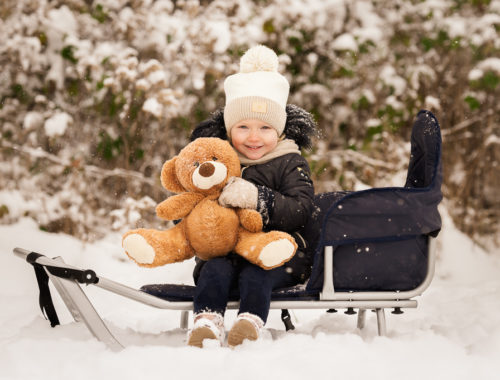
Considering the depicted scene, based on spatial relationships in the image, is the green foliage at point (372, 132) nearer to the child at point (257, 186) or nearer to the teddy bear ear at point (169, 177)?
the child at point (257, 186)

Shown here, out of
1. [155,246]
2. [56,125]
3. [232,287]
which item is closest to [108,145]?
[56,125]

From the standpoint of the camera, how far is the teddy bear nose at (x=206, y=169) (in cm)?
224

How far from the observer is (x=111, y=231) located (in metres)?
5.09

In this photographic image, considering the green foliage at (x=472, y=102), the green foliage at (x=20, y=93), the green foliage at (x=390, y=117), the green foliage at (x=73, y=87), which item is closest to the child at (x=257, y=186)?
the green foliage at (x=390, y=117)

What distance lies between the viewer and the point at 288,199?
2.35 metres

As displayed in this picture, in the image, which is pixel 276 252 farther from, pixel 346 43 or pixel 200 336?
pixel 346 43

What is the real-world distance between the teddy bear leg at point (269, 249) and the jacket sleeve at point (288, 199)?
0.30ft

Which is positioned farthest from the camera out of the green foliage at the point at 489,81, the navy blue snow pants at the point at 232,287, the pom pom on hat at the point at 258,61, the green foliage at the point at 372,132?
the green foliage at the point at 372,132

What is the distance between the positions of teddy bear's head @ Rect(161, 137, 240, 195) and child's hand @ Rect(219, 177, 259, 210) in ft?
0.18

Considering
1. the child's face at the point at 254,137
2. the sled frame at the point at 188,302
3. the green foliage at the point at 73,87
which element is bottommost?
the sled frame at the point at 188,302

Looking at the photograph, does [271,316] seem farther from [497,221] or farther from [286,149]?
[497,221]

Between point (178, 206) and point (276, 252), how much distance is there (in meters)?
0.44

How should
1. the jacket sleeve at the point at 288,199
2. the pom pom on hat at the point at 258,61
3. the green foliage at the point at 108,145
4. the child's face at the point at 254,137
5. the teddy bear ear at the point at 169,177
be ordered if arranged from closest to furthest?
the jacket sleeve at the point at 288,199 → the teddy bear ear at the point at 169,177 → the child's face at the point at 254,137 → the pom pom on hat at the point at 258,61 → the green foliage at the point at 108,145

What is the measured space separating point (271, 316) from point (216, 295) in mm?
1283
